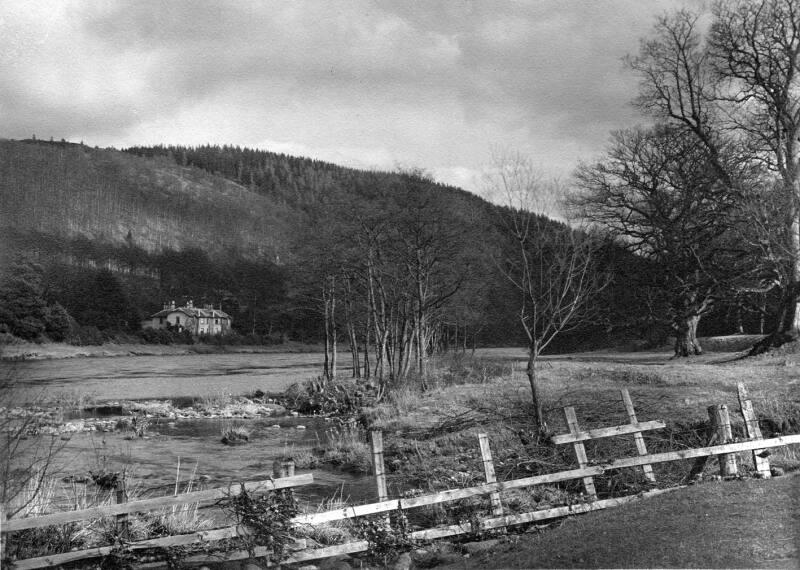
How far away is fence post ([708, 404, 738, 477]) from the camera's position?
12.6 m

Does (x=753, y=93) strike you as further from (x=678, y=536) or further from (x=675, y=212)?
(x=678, y=536)

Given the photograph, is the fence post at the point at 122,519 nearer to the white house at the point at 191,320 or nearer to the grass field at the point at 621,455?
the grass field at the point at 621,455

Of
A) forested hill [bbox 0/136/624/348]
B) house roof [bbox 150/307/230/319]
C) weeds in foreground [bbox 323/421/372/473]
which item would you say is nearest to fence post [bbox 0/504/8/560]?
forested hill [bbox 0/136/624/348]

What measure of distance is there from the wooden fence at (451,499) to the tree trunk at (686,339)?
28373mm

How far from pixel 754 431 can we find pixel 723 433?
779 millimetres

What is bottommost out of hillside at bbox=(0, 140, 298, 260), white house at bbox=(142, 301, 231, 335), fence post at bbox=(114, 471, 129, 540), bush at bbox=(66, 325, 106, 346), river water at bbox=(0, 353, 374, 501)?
river water at bbox=(0, 353, 374, 501)

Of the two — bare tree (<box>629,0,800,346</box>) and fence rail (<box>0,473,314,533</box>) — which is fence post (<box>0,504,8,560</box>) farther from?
bare tree (<box>629,0,800,346</box>)

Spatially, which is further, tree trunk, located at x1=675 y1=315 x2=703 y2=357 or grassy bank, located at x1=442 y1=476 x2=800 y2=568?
tree trunk, located at x1=675 y1=315 x2=703 y2=357

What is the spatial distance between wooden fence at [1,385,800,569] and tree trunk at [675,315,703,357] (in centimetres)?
2837

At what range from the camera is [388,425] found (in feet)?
76.7

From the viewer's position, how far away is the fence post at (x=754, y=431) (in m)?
12.5

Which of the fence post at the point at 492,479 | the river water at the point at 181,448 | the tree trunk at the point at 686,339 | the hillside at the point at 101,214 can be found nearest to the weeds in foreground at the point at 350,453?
the river water at the point at 181,448

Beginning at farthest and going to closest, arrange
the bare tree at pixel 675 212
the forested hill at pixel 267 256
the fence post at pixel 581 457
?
the bare tree at pixel 675 212
the forested hill at pixel 267 256
the fence post at pixel 581 457

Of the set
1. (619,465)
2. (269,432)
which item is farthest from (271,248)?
(619,465)
